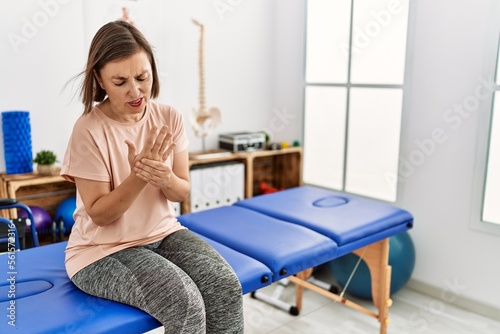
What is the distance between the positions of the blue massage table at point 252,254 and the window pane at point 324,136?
0.74m

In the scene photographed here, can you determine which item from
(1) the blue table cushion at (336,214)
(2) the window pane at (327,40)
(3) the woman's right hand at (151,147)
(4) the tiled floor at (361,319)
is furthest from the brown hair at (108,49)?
(2) the window pane at (327,40)

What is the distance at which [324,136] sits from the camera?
10.9 ft

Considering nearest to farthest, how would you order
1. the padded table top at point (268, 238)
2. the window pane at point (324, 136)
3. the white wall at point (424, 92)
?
1. the padded table top at point (268, 238)
2. the white wall at point (424, 92)
3. the window pane at point (324, 136)

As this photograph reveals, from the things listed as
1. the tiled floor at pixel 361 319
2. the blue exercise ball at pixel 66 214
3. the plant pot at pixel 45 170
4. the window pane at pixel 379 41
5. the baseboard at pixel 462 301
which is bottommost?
the tiled floor at pixel 361 319

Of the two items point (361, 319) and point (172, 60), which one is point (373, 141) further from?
point (172, 60)

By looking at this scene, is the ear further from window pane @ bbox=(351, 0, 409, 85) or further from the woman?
window pane @ bbox=(351, 0, 409, 85)

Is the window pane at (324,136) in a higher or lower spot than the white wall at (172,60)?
lower

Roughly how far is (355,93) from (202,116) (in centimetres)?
101

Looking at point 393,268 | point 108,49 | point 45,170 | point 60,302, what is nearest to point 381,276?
point 393,268

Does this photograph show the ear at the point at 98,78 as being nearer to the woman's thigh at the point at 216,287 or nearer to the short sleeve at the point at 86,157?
the short sleeve at the point at 86,157

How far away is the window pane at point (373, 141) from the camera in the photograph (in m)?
2.89

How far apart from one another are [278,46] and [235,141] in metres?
0.89

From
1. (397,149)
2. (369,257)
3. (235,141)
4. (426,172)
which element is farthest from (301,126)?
(369,257)

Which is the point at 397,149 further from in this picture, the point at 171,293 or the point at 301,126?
the point at 171,293
